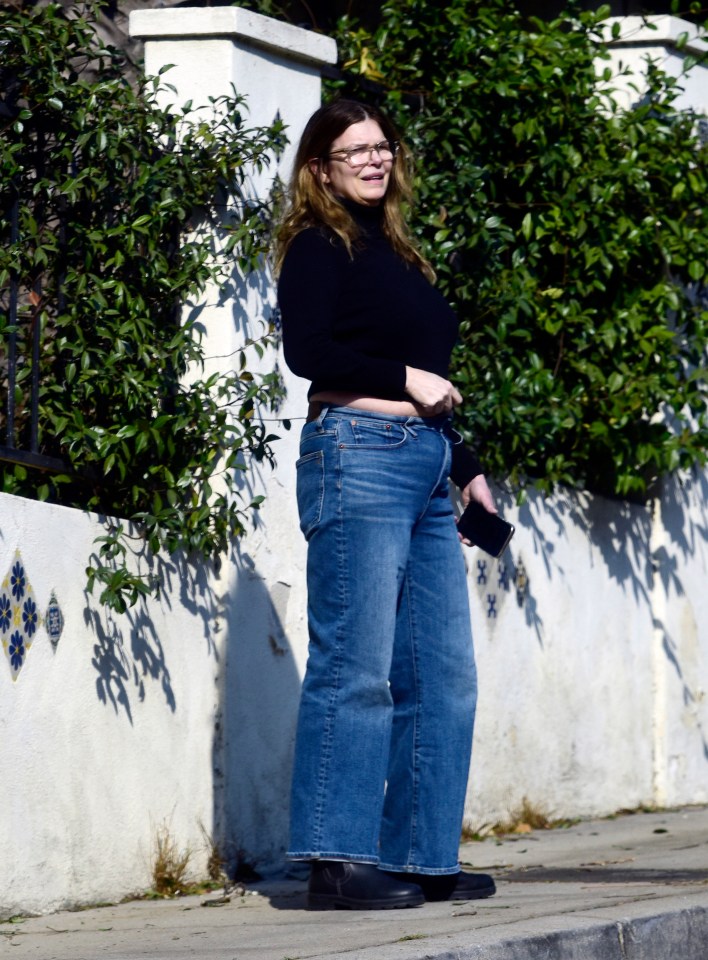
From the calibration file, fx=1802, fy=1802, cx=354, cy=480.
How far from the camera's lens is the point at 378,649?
4.09m

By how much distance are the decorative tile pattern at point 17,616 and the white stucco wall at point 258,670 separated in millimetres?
27

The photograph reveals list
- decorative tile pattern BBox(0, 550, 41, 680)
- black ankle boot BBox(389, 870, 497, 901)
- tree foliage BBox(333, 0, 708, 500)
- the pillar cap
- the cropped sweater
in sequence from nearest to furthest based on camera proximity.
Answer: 1. the cropped sweater
2. decorative tile pattern BBox(0, 550, 41, 680)
3. black ankle boot BBox(389, 870, 497, 901)
4. the pillar cap
5. tree foliage BBox(333, 0, 708, 500)

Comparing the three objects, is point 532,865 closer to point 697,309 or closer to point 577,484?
point 577,484

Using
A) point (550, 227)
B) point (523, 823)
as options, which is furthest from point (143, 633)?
point (550, 227)

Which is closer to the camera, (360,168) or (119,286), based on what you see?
(360,168)

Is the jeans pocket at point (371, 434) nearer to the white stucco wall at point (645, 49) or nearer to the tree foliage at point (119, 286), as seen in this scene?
the tree foliage at point (119, 286)

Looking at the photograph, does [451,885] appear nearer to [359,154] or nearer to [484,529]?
[484,529]

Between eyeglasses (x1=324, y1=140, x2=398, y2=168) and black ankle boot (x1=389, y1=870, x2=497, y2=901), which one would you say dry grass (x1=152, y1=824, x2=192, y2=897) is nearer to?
black ankle boot (x1=389, y1=870, x2=497, y2=901)

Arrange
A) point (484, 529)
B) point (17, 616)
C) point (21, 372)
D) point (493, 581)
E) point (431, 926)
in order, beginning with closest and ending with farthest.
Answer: point (431, 926)
point (17, 616)
point (484, 529)
point (21, 372)
point (493, 581)

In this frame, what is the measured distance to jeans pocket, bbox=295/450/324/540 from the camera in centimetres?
413

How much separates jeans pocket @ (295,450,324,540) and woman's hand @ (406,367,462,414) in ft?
0.84

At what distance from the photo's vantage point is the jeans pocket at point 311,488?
413 cm

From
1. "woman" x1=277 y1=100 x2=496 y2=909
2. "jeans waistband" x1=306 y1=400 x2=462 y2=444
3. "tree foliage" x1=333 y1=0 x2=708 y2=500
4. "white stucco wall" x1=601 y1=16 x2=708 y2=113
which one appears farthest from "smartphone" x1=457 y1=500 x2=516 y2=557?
"white stucco wall" x1=601 y1=16 x2=708 y2=113

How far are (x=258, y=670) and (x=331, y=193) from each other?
1.47 m
